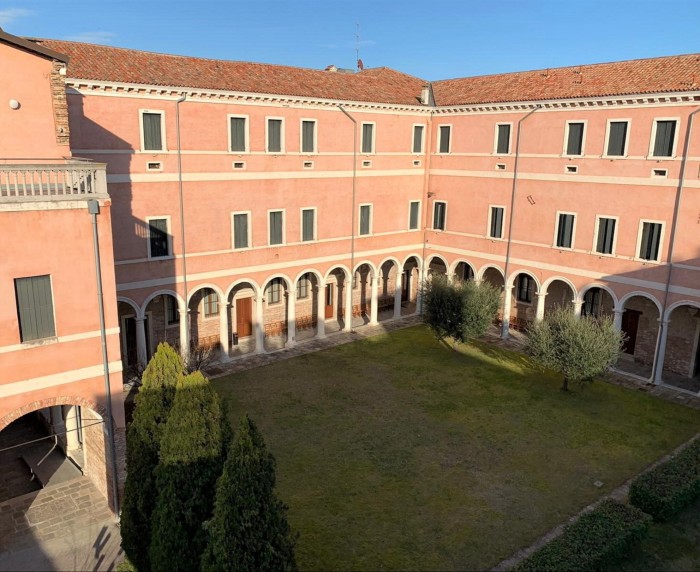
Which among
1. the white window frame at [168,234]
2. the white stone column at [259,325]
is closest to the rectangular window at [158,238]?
the white window frame at [168,234]

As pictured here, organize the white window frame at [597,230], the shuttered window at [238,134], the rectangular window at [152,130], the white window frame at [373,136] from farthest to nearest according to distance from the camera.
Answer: the white window frame at [373,136], the white window frame at [597,230], the shuttered window at [238,134], the rectangular window at [152,130]

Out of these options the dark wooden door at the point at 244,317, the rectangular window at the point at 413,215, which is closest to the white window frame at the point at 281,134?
the dark wooden door at the point at 244,317

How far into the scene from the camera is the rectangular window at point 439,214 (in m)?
29.8

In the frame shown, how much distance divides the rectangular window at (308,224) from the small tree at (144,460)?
47.0 feet

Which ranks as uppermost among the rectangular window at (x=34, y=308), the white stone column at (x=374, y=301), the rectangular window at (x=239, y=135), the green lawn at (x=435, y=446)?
the rectangular window at (x=239, y=135)

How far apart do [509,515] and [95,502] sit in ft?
34.1

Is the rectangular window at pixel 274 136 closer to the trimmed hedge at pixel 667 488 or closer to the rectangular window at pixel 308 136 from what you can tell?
the rectangular window at pixel 308 136

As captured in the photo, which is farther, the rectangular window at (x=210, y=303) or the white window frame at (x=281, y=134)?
the rectangular window at (x=210, y=303)

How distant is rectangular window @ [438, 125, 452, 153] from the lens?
29016 millimetres

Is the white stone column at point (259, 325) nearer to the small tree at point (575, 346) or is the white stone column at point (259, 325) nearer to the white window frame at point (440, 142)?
the small tree at point (575, 346)

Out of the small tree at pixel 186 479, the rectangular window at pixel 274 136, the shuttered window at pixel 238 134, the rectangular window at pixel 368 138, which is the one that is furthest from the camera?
the rectangular window at pixel 368 138

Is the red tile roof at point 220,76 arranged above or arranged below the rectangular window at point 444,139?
above

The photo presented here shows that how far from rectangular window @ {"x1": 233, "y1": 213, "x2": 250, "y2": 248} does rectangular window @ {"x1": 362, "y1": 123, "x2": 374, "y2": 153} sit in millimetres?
6985

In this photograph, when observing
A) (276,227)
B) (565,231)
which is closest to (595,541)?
(565,231)
